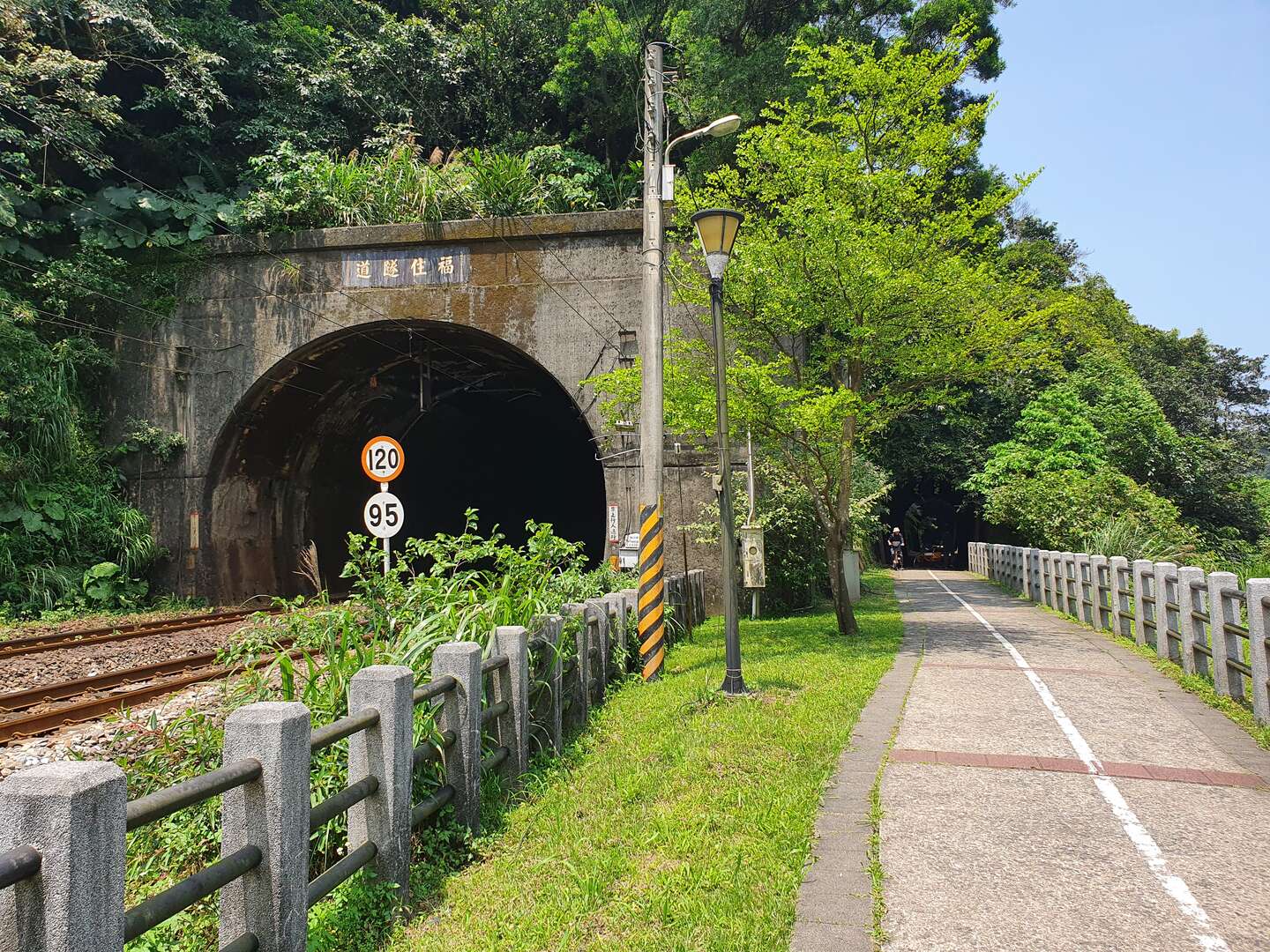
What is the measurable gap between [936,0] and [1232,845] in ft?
83.2

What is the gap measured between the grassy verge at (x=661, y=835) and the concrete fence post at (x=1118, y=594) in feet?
18.9

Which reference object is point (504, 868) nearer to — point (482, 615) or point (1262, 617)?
point (482, 615)

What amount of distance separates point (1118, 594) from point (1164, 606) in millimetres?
2357

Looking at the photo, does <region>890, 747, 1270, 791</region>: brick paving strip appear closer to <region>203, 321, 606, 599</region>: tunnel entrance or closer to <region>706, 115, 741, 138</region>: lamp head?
<region>706, 115, 741, 138</region>: lamp head

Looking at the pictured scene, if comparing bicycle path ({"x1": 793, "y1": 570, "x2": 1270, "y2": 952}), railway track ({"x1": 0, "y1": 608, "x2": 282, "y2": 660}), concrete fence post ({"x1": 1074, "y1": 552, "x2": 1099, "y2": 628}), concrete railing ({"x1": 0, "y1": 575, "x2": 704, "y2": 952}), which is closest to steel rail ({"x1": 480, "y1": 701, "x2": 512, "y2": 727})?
concrete railing ({"x1": 0, "y1": 575, "x2": 704, "y2": 952})

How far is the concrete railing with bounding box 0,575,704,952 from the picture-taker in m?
2.26

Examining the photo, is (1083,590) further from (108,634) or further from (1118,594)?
(108,634)

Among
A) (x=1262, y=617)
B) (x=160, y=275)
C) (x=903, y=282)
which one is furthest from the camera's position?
(x=160, y=275)

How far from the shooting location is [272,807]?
308 cm

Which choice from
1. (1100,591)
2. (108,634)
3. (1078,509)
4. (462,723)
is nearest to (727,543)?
(462,723)

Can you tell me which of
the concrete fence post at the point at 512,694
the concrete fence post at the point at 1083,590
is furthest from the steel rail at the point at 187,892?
the concrete fence post at the point at 1083,590

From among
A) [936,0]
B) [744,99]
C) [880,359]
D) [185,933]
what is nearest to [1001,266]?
[880,359]

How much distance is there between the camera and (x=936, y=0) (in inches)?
965

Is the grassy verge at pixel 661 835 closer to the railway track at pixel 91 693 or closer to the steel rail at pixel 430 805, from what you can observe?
the steel rail at pixel 430 805
